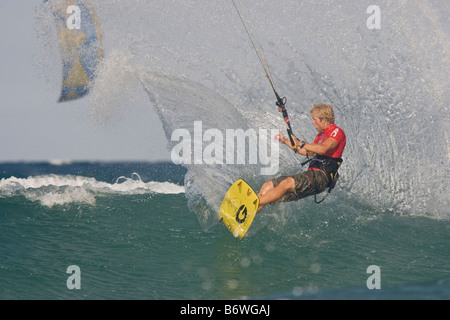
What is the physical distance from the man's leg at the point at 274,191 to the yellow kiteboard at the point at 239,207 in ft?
0.40

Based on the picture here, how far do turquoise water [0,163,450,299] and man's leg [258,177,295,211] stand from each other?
30.7 inches

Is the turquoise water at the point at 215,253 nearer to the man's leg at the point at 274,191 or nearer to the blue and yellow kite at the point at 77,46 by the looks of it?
the man's leg at the point at 274,191

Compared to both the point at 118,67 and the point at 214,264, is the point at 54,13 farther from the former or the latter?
the point at 214,264

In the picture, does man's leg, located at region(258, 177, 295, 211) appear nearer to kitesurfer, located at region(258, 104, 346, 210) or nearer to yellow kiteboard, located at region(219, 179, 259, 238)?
kitesurfer, located at region(258, 104, 346, 210)

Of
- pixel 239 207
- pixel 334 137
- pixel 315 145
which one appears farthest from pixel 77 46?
pixel 334 137

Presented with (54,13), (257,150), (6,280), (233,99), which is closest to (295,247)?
(257,150)

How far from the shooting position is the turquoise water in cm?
532

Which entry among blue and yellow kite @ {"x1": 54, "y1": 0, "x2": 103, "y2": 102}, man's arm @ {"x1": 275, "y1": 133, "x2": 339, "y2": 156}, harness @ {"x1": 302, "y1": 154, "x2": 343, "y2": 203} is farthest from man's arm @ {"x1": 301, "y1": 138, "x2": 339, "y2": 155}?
blue and yellow kite @ {"x1": 54, "y1": 0, "x2": 103, "y2": 102}

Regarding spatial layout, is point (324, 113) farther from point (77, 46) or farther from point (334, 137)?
point (77, 46)

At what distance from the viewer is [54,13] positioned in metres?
8.65

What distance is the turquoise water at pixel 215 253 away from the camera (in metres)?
5.32

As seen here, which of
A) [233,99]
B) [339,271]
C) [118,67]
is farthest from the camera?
[233,99]

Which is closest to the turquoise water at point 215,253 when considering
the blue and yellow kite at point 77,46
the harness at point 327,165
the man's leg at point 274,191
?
the man's leg at point 274,191
